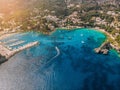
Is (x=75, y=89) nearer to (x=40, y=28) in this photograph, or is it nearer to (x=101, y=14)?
(x=40, y=28)

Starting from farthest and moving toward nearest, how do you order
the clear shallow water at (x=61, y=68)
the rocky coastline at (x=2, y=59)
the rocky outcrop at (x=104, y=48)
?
the rocky outcrop at (x=104, y=48), the rocky coastline at (x=2, y=59), the clear shallow water at (x=61, y=68)

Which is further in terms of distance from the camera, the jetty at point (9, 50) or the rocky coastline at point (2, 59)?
the jetty at point (9, 50)

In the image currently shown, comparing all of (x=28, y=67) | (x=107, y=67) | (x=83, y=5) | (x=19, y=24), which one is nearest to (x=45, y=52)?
(x=28, y=67)

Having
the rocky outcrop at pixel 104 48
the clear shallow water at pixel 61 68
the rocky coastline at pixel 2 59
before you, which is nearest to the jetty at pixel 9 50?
the rocky coastline at pixel 2 59

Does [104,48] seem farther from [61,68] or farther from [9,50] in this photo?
[9,50]

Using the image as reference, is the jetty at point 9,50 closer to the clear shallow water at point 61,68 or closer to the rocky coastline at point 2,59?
the rocky coastline at point 2,59
